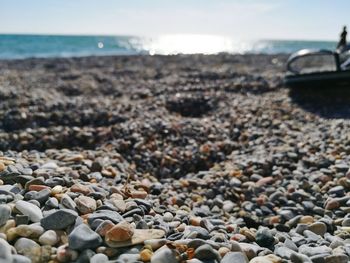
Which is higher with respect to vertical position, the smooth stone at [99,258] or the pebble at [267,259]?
the smooth stone at [99,258]

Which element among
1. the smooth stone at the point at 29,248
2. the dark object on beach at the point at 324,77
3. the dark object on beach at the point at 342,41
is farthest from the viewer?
the dark object on beach at the point at 342,41

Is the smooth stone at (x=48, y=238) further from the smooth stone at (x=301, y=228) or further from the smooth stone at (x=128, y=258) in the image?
the smooth stone at (x=301, y=228)

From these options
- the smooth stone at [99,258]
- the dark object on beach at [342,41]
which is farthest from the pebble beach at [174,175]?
the dark object on beach at [342,41]

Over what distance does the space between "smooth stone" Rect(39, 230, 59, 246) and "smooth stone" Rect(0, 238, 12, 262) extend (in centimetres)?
19

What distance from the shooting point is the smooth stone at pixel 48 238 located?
2.18 meters

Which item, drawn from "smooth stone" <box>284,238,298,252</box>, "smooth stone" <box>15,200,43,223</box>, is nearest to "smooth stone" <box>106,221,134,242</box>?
"smooth stone" <box>15,200,43,223</box>

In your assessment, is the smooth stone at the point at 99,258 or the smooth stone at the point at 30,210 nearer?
the smooth stone at the point at 99,258

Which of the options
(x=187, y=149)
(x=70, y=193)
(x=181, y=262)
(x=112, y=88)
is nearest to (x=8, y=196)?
(x=70, y=193)

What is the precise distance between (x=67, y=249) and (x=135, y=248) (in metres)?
0.41

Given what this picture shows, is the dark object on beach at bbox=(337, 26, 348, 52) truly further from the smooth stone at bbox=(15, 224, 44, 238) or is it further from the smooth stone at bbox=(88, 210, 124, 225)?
the smooth stone at bbox=(15, 224, 44, 238)

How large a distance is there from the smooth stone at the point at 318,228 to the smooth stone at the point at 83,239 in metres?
1.97

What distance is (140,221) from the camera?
8.54 feet

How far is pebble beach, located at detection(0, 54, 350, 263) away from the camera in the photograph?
7.50 feet

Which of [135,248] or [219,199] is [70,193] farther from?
[219,199]
